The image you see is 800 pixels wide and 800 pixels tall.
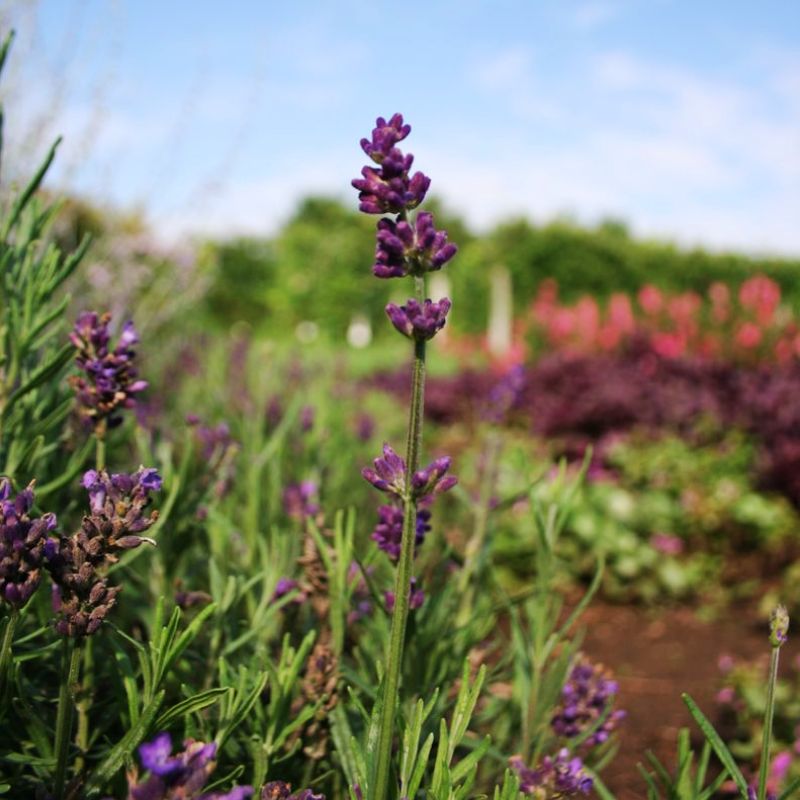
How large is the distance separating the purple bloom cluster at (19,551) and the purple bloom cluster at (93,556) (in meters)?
0.02

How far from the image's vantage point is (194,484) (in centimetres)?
188

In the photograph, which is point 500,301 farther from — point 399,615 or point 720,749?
point 399,615

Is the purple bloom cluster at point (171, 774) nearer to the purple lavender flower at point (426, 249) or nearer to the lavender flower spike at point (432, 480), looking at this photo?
the lavender flower spike at point (432, 480)

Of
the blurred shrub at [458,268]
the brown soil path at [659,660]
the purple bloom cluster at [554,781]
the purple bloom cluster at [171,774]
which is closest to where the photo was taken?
the purple bloom cluster at [171,774]

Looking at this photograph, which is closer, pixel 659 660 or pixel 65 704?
pixel 65 704

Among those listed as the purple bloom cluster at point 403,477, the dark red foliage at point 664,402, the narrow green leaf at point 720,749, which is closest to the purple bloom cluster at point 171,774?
the purple bloom cluster at point 403,477

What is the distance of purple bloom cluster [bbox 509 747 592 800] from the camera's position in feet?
3.77

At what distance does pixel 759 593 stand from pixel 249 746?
177 inches

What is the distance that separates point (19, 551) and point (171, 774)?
304 mm

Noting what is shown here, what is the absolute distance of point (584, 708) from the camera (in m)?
1.58

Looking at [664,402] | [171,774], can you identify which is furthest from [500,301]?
[171,774]

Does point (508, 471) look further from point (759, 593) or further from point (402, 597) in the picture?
point (402, 597)

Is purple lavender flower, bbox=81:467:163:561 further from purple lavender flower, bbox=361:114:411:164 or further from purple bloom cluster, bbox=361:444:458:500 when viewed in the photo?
purple lavender flower, bbox=361:114:411:164

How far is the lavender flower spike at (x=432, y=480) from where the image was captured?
0.98m
